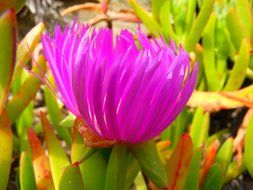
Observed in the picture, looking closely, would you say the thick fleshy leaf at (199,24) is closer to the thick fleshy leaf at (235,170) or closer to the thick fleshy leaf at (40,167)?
the thick fleshy leaf at (235,170)

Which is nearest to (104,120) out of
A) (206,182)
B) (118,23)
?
(206,182)

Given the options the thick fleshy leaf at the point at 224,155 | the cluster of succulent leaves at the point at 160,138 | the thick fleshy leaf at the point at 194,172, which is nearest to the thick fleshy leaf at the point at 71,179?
the cluster of succulent leaves at the point at 160,138

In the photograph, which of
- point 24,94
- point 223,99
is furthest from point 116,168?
point 223,99

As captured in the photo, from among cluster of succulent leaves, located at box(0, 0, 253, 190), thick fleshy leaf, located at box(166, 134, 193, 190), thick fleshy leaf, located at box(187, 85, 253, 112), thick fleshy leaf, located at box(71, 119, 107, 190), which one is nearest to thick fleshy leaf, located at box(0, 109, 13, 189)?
cluster of succulent leaves, located at box(0, 0, 253, 190)

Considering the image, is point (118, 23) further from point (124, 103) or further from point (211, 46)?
point (124, 103)

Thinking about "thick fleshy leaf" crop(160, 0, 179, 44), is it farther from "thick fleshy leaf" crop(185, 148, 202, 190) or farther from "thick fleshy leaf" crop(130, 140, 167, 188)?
"thick fleshy leaf" crop(130, 140, 167, 188)

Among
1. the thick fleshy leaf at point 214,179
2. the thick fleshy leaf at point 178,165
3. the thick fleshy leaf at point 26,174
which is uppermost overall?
the thick fleshy leaf at point 26,174

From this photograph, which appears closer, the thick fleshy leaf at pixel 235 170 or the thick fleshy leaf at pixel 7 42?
the thick fleshy leaf at pixel 7 42
